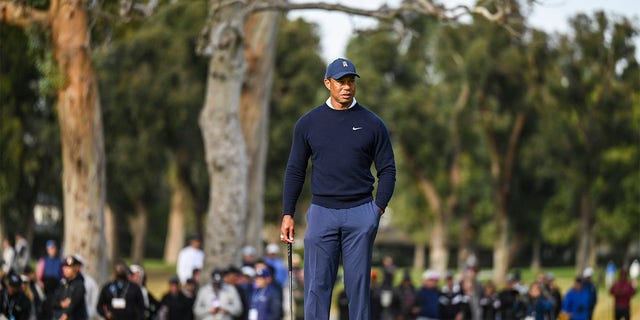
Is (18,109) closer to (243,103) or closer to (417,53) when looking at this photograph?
(243,103)

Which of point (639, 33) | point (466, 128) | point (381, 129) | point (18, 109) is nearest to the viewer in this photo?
point (381, 129)

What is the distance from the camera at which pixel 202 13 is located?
5303 centimetres

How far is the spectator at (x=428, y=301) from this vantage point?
1112 inches

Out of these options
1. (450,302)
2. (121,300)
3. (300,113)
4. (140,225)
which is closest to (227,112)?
(450,302)

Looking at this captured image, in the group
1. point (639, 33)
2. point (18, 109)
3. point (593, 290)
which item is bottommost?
point (593, 290)

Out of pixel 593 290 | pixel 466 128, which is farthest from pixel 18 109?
pixel 466 128

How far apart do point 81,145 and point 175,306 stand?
6252mm

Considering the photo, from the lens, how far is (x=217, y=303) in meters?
21.4

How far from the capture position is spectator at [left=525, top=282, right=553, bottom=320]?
1113 inches

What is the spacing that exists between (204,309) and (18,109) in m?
23.9

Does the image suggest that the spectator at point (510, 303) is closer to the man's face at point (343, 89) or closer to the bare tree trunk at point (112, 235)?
the man's face at point (343, 89)

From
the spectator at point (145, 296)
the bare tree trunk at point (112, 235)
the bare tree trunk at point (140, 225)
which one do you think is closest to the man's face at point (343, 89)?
the spectator at point (145, 296)

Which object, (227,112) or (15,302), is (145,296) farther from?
(227,112)

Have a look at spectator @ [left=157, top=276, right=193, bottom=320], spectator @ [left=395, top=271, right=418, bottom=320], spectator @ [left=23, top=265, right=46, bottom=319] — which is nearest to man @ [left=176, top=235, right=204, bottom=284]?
spectator @ [left=157, top=276, right=193, bottom=320]
